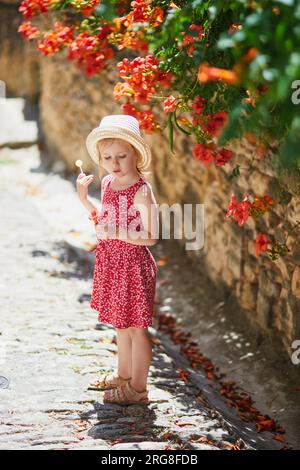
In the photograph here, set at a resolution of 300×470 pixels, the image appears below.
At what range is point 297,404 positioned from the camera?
15.6 feet

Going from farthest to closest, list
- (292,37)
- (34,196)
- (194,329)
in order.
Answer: (34,196) < (194,329) < (292,37)

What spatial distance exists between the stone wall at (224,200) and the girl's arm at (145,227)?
1.05 meters

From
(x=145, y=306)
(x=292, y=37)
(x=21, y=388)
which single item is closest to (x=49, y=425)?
(x=21, y=388)

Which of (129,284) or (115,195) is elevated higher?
(115,195)

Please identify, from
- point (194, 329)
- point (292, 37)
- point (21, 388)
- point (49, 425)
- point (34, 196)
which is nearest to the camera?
point (292, 37)

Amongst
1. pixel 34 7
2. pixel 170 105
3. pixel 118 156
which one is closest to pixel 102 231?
pixel 118 156

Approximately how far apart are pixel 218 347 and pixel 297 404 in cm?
106

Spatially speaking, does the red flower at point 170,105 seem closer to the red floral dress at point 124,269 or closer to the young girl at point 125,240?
the young girl at point 125,240

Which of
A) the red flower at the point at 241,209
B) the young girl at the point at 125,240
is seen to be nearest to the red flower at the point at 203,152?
the red flower at the point at 241,209

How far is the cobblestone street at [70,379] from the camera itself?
3793 mm

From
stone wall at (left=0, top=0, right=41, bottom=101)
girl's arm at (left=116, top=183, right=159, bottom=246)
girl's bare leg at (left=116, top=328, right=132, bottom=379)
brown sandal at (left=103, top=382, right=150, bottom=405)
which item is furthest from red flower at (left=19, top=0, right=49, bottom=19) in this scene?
stone wall at (left=0, top=0, right=41, bottom=101)

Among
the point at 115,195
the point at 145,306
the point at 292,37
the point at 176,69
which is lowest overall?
the point at 145,306

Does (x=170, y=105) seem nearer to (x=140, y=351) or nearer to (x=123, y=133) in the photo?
(x=123, y=133)

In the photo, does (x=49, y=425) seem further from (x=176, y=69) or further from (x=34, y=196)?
(x=34, y=196)
